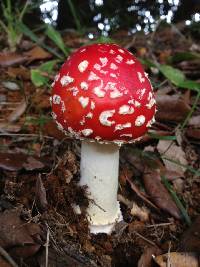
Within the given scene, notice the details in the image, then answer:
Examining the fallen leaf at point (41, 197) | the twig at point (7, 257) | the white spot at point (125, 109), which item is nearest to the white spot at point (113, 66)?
the white spot at point (125, 109)

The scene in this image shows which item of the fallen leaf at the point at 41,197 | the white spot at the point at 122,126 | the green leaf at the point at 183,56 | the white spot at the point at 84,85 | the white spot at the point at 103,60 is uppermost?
the green leaf at the point at 183,56

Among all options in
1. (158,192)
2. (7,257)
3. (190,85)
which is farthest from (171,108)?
Answer: (7,257)

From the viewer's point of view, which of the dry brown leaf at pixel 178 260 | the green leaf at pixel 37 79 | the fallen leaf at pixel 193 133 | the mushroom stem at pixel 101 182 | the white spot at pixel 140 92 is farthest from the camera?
the green leaf at pixel 37 79

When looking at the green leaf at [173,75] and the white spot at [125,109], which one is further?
the green leaf at [173,75]

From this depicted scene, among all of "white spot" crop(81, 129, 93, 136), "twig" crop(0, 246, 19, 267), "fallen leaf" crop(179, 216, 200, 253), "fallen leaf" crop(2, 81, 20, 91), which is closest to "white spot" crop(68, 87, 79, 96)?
"white spot" crop(81, 129, 93, 136)

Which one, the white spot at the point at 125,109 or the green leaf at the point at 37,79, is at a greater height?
the green leaf at the point at 37,79

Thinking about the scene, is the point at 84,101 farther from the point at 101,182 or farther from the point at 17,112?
the point at 17,112

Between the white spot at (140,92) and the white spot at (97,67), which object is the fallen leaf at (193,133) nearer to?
the white spot at (140,92)
